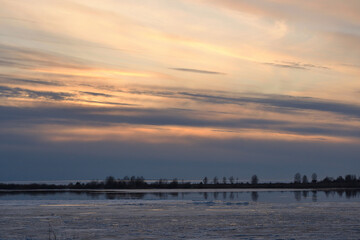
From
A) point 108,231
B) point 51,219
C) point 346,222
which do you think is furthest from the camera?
point 51,219

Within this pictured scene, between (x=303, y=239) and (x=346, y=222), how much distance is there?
8129mm

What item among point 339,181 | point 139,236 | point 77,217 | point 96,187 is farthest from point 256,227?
point 339,181

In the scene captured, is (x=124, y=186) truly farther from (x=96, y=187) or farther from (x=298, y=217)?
(x=298, y=217)

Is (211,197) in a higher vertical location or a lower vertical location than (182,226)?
higher

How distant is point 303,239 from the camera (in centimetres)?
2250

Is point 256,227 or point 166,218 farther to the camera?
point 166,218

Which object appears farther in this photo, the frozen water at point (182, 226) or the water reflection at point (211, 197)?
the water reflection at point (211, 197)

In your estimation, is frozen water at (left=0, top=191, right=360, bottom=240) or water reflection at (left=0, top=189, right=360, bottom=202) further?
water reflection at (left=0, top=189, right=360, bottom=202)

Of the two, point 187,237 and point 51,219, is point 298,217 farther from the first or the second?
point 51,219

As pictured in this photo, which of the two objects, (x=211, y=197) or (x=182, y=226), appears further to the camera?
(x=211, y=197)

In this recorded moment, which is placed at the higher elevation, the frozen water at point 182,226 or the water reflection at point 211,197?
the water reflection at point 211,197

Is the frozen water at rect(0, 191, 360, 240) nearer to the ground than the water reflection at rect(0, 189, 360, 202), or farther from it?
nearer to the ground

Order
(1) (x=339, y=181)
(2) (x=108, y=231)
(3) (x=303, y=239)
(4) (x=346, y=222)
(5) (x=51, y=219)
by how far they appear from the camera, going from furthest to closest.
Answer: (1) (x=339, y=181) → (5) (x=51, y=219) → (4) (x=346, y=222) → (2) (x=108, y=231) → (3) (x=303, y=239)

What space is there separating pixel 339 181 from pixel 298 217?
4598 inches
